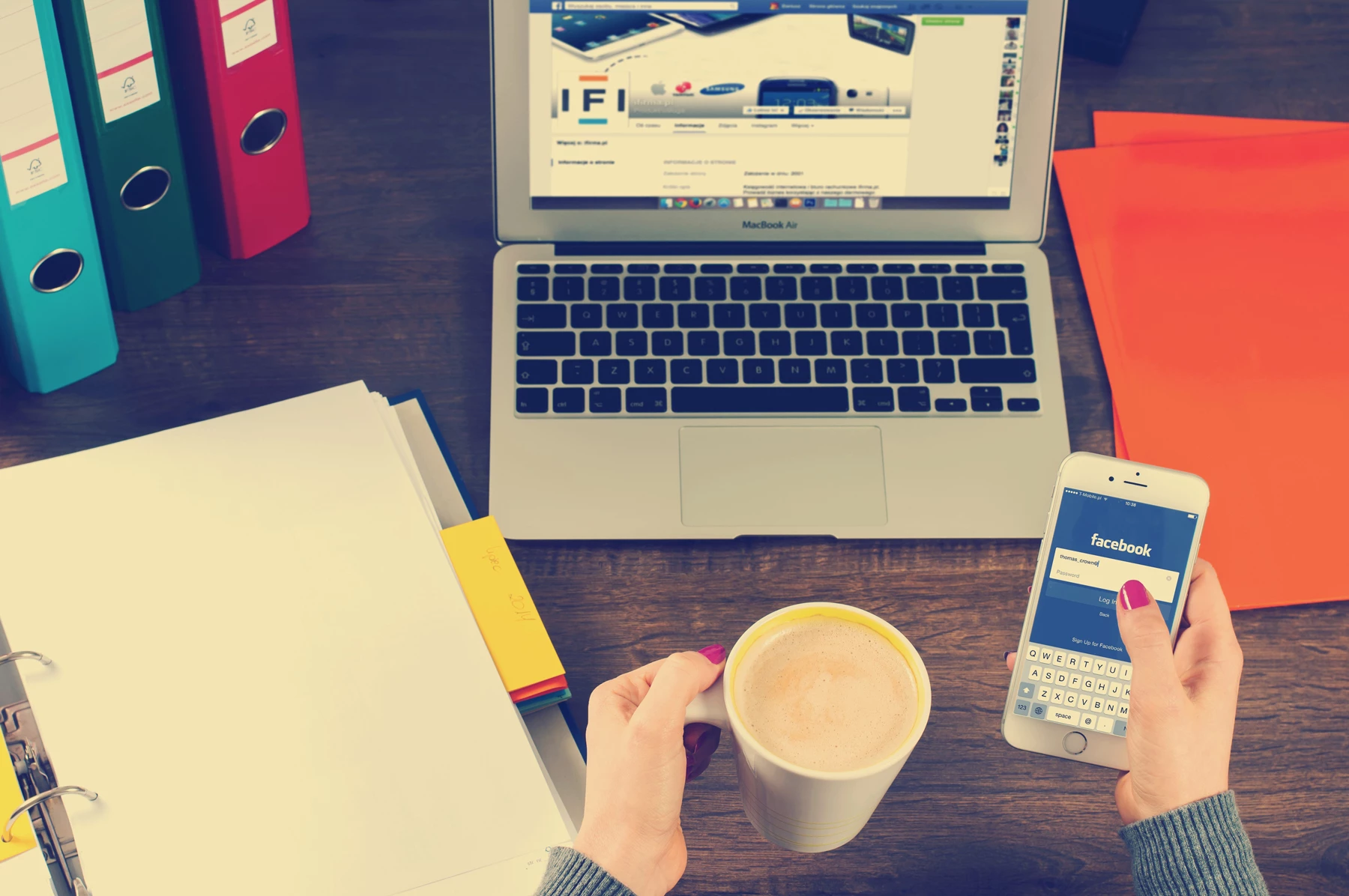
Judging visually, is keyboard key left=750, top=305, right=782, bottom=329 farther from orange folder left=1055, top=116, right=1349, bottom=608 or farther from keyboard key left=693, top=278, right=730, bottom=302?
orange folder left=1055, top=116, right=1349, bottom=608

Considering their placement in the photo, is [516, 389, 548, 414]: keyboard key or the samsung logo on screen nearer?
the samsung logo on screen

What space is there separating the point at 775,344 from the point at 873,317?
9cm

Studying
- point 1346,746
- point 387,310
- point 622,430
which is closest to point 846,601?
point 622,430

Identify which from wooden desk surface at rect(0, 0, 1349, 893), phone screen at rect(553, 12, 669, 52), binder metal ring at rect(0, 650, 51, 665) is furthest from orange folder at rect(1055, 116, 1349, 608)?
binder metal ring at rect(0, 650, 51, 665)

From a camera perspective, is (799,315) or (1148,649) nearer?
(1148,649)

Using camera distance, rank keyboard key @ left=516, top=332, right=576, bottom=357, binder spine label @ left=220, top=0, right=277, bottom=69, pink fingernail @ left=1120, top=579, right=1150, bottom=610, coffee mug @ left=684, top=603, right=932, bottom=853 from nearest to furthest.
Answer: coffee mug @ left=684, top=603, right=932, bottom=853
pink fingernail @ left=1120, top=579, right=1150, bottom=610
binder spine label @ left=220, top=0, right=277, bottom=69
keyboard key @ left=516, top=332, right=576, bottom=357

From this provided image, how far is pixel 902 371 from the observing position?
947mm

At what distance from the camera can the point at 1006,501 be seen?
0.90 m

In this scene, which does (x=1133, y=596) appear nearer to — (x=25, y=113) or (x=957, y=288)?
(x=957, y=288)

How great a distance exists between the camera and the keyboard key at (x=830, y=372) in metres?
0.95

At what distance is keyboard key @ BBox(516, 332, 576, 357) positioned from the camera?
37.4 inches

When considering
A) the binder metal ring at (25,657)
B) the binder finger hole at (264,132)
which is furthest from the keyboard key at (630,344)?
the binder metal ring at (25,657)

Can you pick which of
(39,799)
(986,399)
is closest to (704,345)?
(986,399)

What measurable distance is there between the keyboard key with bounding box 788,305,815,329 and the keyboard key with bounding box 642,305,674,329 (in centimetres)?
7
